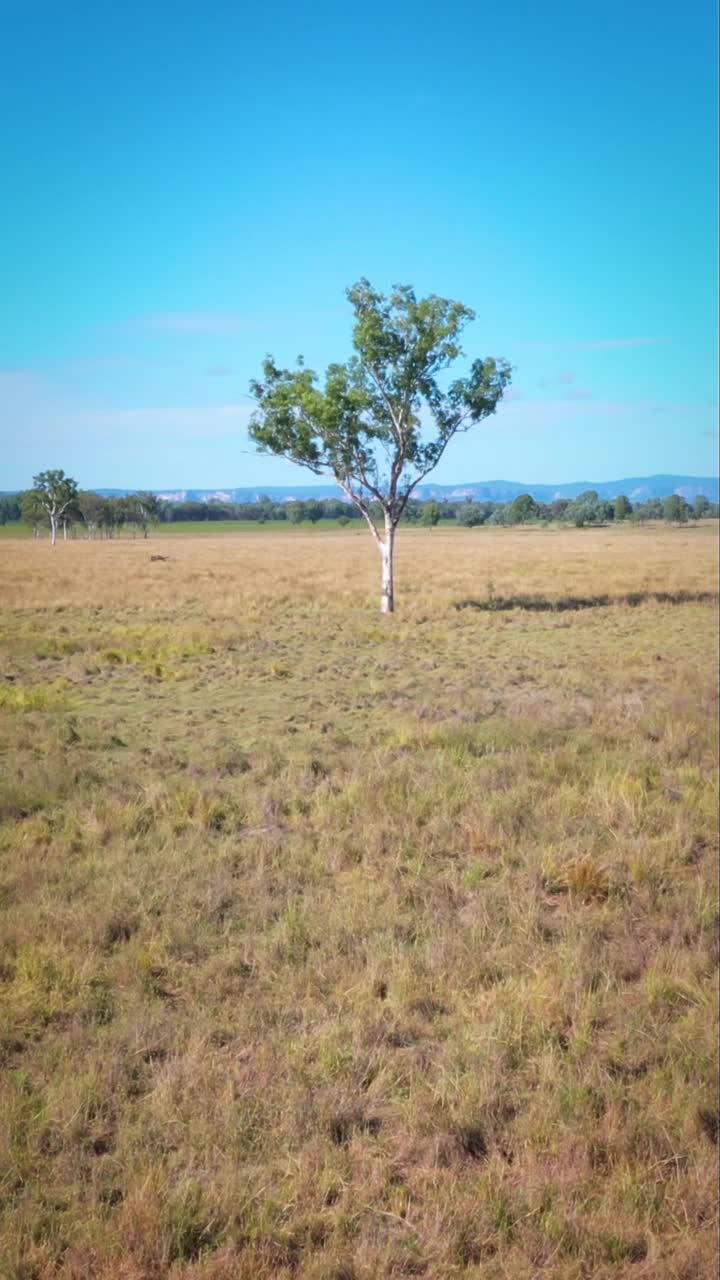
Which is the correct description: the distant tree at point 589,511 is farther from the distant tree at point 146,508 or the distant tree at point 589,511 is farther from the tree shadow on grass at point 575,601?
the distant tree at point 146,508

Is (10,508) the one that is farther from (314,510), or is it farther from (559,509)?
(559,509)

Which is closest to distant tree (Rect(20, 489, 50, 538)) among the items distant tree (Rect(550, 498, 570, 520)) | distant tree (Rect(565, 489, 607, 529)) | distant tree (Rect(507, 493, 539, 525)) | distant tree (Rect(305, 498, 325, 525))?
distant tree (Rect(305, 498, 325, 525))

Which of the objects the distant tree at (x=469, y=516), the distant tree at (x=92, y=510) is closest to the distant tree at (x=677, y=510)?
the distant tree at (x=469, y=516)

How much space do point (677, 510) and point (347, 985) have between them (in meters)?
156

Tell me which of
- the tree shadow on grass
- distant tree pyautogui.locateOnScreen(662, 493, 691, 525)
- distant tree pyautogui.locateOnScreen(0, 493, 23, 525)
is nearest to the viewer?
distant tree pyautogui.locateOnScreen(0, 493, 23, 525)

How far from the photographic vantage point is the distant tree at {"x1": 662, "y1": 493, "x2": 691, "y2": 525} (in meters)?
149

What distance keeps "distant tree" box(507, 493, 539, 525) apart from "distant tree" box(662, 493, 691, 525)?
922 inches

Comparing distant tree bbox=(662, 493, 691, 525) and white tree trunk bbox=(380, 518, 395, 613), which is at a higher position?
distant tree bbox=(662, 493, 691, 525)

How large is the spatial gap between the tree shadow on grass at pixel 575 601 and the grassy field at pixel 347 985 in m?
18.4

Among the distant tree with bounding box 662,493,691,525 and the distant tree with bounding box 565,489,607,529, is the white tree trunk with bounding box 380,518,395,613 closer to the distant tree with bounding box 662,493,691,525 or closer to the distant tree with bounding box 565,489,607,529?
the distant tree with bounding box 565,489,607,529

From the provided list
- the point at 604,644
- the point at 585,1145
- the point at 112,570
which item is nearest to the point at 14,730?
the point at 585,1145

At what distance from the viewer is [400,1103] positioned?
5066 mm

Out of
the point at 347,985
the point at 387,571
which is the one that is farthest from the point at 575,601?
the point at 347,985

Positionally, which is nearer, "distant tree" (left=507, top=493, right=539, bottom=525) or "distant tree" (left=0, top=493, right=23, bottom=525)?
"distant tree" (left=0, top=493, right=23, bottom=525)
